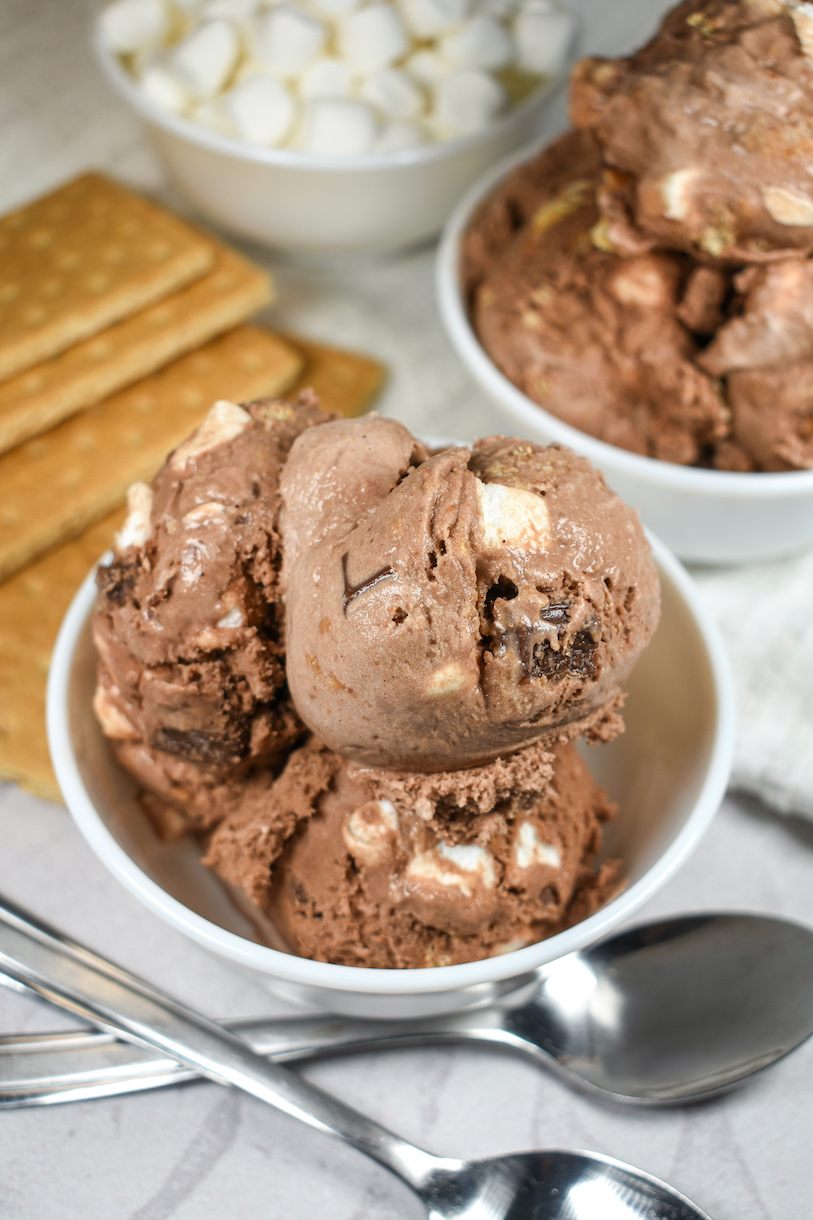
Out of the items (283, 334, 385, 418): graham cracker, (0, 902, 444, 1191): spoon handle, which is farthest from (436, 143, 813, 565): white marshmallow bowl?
(0, 902, 444, 1191): spoon handle

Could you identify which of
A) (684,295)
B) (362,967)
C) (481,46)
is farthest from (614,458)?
(481,46)

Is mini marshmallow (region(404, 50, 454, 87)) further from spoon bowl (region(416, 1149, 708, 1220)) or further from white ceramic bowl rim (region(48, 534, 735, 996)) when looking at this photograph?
spoon bowl (region(416, 1149, 708, 1220))

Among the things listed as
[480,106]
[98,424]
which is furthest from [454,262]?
[98,424]

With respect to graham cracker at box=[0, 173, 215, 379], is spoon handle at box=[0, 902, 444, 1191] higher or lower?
lower

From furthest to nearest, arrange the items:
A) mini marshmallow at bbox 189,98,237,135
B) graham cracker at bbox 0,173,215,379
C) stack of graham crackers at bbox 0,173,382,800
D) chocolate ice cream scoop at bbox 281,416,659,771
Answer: mini marshmallow at bbox 189,98,237,135 < graham cracker at bbox 0,173,215,379 < stack of graham crackers at bbox 0,173,382,800 < chocolate ice cream scoop at bbox 281,416,659,771

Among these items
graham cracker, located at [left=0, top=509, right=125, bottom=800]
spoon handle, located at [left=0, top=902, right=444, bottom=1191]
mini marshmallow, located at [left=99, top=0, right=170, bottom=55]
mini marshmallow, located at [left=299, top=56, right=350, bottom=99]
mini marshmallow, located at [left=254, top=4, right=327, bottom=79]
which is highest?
mini marshmallow, located at [left=99, top=0, right=170, bottom=55]

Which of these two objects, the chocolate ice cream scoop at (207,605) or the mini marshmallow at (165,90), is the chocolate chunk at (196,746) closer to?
the chocolate ice cream scoop at (207,605)

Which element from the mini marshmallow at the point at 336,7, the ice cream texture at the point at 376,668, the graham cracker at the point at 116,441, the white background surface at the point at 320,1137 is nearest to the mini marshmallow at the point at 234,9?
the mini marshmallow at the point at 336,7
